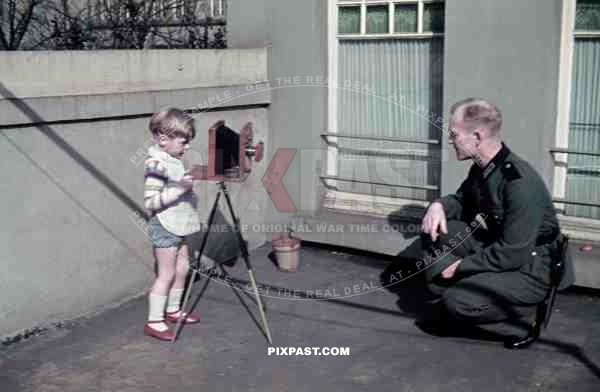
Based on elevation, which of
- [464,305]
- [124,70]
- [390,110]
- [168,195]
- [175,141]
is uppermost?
[124,70]

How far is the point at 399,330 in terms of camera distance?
6.04 m

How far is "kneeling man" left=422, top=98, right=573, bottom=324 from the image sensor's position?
526 centimetres

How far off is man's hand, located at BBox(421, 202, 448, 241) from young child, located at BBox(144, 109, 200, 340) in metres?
1.80

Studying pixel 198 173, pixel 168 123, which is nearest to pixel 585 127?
pixel 198 173

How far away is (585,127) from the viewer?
21.8 feet

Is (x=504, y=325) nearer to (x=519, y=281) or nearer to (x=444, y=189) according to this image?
(x=519, y=281)

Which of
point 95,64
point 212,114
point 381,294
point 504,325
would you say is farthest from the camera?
point 212,114

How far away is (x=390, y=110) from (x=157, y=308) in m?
3.22

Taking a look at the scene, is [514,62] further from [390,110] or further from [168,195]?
[168,195]

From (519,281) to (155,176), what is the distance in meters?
2.72

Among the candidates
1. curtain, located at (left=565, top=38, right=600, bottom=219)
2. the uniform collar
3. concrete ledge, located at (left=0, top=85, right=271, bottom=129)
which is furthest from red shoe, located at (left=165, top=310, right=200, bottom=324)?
curtain, located at (left=565, top=38, right=600, bottom=219)

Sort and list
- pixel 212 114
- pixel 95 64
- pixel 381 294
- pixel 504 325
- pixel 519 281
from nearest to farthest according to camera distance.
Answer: pixel 519 281 → pixel 504 325 → pixel 95 64 → pixel 381 294 → pixel 212 114

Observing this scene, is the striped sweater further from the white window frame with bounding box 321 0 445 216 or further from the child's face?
the white window frame with bounding box 321 0 445 216

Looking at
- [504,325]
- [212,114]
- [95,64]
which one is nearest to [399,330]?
[504,325]
